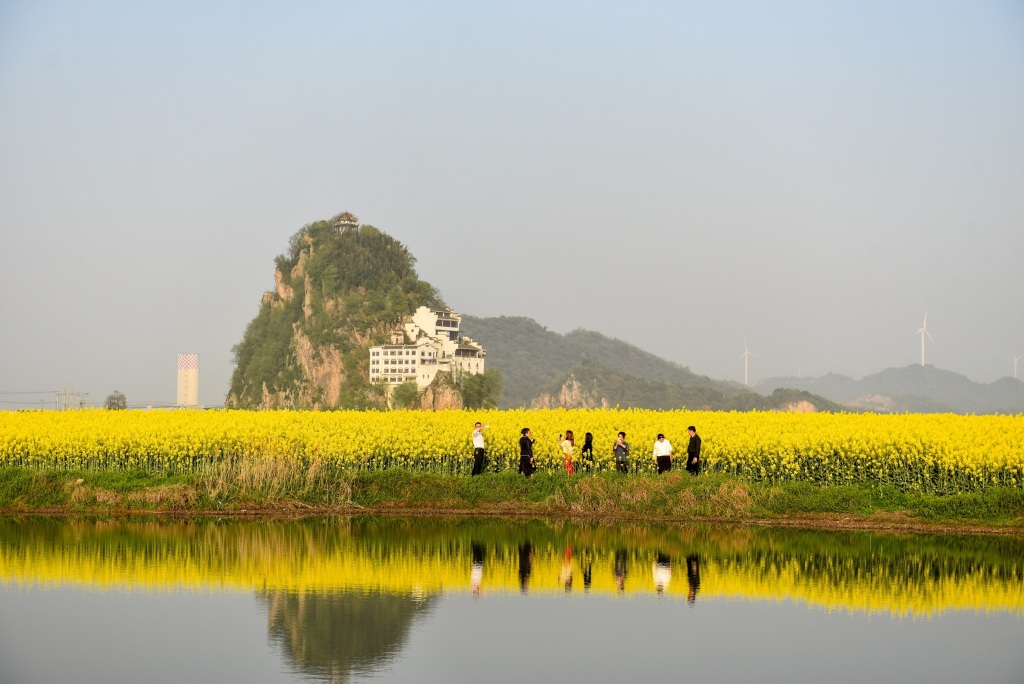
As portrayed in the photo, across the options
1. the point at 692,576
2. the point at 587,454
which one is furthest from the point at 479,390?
the point at 692,576

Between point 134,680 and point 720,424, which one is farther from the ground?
point 720,424

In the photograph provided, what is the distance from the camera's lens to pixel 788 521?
1016 inches

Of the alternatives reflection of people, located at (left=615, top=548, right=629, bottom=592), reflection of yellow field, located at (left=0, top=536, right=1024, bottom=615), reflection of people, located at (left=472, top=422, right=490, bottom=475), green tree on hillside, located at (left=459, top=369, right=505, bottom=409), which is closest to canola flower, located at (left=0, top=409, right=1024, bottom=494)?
reflection of people, located at (left=472, top=422, right=490, bottom=475)

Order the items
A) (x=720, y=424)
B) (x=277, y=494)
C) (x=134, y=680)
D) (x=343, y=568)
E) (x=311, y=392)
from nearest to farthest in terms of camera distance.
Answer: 1. (x=134, y=680)
2. (x=343, y=568)
3. (x=277, y=494)
4. (x=720, y=424)
5. (x=311, y=392)

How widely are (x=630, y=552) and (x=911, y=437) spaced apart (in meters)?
9.70

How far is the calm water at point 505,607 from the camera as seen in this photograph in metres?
12.9

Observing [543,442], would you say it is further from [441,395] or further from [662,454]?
[441,395]

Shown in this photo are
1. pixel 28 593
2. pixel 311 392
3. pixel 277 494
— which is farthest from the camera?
pixel 311 392

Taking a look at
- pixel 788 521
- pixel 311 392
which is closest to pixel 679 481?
pixel 788 521

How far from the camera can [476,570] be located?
62.5 feet

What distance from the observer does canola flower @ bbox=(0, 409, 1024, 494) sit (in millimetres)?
27609

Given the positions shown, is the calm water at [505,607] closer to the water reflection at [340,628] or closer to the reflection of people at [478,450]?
the water reflection at [340,628]

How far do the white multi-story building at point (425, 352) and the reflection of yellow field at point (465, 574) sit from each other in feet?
477

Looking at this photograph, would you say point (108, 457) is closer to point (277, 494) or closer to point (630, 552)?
point (277, 494)
